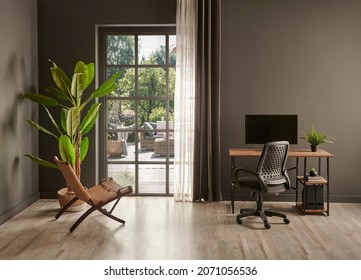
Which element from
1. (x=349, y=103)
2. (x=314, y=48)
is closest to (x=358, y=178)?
(x=349, y=103)

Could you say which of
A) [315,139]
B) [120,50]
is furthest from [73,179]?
[315,139]

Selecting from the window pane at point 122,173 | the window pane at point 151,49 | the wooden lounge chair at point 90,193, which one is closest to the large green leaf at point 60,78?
the wooden lounge chair at point 90,193

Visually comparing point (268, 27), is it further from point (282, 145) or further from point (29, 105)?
point (29, 105)

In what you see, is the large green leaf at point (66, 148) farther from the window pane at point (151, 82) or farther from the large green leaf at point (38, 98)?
the window pane at point (151, 82)

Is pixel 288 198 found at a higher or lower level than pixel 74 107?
lower

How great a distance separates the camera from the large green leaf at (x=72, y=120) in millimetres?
5430

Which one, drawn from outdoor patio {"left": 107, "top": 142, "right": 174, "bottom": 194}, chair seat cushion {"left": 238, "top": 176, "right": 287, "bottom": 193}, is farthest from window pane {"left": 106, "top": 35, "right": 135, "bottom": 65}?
chair seat cushion {"left": 238, "top": 176, "right": 287, "bottom": 193}

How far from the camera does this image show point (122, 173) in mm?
6504

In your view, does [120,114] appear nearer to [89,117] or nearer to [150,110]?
[150,110]

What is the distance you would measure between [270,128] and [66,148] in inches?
94.8

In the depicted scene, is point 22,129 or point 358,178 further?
point 358,178

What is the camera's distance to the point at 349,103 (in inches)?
241

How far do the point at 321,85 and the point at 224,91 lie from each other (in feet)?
4.04

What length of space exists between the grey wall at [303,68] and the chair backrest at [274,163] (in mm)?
1206
